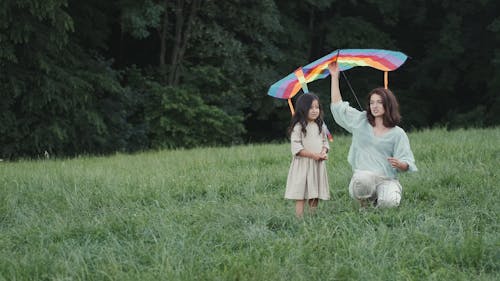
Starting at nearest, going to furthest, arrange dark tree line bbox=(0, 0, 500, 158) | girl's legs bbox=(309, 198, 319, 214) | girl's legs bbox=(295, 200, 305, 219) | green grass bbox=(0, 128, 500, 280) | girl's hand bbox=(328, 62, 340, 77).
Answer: green grass bbox=(0, 128, 500, 280) → girl's legs bbox=(295, 200, 305, 219) → girl's legs bbox=(309, 198, 319, 214) → girl's hand bbox=(328, 62, 340, 77) → dark tree line bbox=(0, 0, 500, 158)

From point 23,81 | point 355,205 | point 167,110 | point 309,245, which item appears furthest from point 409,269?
point 167,110

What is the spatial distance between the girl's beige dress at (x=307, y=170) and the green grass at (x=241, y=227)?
253 mm

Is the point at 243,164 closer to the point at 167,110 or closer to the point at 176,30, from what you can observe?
the point at 167,110

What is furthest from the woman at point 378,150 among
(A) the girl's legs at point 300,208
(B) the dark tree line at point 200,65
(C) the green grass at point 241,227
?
(B) the dark tree line at point 200,65

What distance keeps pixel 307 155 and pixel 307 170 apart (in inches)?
6.1

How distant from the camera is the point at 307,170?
6027 millimetres

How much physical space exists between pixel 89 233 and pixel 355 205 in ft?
8.86

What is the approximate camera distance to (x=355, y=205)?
6641 millimetres

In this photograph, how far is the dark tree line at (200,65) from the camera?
1580cm

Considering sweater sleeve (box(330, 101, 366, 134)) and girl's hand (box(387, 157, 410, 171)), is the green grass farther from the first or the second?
sweater sleeve (box(330, 101, 366, 134))

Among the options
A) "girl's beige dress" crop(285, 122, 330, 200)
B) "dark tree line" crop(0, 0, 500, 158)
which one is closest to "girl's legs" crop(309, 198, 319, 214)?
"girl's beige dress" crop(285, 122, 330, 200)

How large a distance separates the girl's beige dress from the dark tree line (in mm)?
10390

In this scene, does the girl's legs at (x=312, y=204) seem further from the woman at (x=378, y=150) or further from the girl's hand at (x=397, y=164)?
the girl's hand at (x=397, y=164)

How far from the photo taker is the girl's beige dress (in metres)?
5.99
